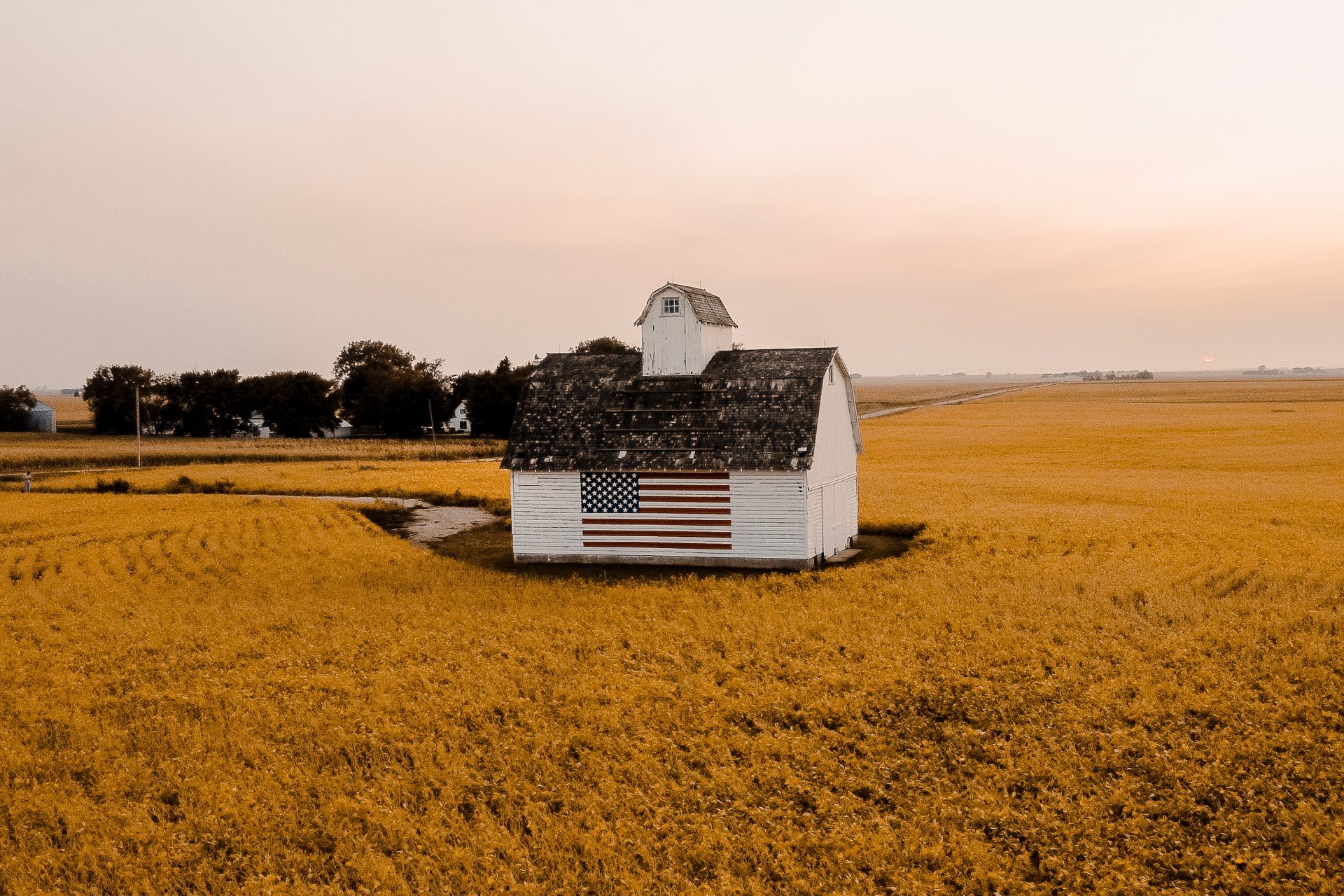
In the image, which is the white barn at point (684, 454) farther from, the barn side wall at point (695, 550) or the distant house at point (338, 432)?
the distant house at point (338, 432)

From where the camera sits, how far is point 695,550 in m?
29.2

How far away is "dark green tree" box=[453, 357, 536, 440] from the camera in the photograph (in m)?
98.5

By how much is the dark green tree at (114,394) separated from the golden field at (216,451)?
16.5 m

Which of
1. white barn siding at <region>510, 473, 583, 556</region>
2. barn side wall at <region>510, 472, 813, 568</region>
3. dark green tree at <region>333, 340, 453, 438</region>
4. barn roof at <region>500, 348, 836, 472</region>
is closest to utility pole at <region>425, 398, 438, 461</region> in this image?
dark green tree at <region>333, 340, 453, 438</region>

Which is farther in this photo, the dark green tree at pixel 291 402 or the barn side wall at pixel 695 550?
the dark green tree at pixel 291 402

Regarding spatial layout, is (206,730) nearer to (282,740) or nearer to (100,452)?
(282,740)

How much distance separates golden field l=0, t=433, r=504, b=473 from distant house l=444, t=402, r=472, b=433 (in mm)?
15232

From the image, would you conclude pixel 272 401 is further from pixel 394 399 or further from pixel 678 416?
pixel 678 416

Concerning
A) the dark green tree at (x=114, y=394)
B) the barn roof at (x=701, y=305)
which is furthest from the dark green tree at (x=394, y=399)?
the barn roof at (x=701, y=305)

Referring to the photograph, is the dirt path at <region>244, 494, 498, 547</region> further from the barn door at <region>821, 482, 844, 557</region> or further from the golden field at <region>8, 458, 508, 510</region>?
the barn door at <region>821, 482, 844, 557</region>

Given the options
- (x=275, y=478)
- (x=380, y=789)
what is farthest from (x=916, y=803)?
(x=275, y=478)

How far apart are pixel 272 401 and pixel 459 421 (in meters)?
21.4

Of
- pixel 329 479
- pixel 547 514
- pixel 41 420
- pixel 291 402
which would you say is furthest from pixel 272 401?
pixel 547 514

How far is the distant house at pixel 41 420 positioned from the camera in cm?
12094
